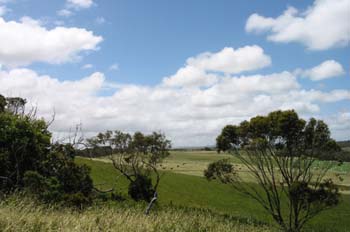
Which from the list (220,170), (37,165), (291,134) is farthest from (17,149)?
(291,134)

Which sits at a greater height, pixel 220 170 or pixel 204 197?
pixel 220 170

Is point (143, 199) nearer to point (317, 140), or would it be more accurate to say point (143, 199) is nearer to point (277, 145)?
point (277, 145)

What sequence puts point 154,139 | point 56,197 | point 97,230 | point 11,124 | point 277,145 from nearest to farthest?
point 97,230 < point 56,197 < point 11,124 < point 277,145 < point 154,139

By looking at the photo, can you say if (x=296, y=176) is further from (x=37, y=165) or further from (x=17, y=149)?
(x=17, y=149)

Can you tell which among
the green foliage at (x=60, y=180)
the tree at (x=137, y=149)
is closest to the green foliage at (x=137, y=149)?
the tree at (x=137, y=149)

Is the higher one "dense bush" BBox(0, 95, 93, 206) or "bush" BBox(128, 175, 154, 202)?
"dense bush" BBox(0, 95, 93, 206)

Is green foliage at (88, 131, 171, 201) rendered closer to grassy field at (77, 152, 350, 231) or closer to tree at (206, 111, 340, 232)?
grassy field at (77, 152, 350, 231)

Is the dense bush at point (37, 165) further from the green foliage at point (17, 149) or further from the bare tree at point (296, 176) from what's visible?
the bare tree at point (296, 176)

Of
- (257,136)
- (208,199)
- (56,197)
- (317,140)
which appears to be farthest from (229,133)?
(208,199)

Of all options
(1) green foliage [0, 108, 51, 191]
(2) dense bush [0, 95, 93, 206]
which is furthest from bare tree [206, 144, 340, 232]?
(1) green foliage [0, 108, 51, 191]

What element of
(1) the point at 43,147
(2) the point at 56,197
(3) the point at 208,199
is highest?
(1) the point at 43,147

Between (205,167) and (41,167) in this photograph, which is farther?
(205,167)

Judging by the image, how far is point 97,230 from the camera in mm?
7383

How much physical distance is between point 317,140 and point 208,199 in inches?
1064
